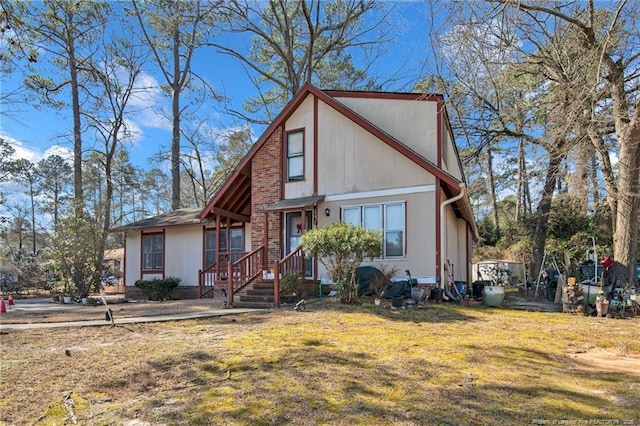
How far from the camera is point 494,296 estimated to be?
A: 1095 centimetres

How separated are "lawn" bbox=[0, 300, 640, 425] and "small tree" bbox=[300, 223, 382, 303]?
1.90m

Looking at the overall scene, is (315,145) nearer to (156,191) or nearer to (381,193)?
(381,193)

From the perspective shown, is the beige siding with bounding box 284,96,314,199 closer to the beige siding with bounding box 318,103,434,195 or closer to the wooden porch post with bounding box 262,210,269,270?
the beige siding with bounding box 318,103,434,195

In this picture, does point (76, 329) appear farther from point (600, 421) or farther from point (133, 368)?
point (600, 421)

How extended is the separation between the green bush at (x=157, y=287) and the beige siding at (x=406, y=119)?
31.3 feet

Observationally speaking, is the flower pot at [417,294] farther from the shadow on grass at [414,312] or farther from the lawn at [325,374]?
the lawn at [325,374]

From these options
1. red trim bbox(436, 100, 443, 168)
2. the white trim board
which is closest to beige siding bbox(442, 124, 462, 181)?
red trim bbox(436, 100, 443, 168)

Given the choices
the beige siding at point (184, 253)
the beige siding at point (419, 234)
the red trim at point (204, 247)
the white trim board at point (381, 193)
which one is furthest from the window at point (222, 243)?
the beige siding at point (419, 234)

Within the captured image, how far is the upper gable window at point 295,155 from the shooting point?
13680 mm

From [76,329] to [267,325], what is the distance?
3290mm

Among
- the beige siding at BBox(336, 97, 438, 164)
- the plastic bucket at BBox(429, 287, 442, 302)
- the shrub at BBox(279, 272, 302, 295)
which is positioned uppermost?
the beige siding at BBox(336, 97, 438, 164)

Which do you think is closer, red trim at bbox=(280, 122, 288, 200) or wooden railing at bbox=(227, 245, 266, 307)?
wooden railing at bbox=(227, 245, 266, 307)

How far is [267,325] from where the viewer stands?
25.4 ft

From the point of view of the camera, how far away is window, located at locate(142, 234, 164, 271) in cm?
1862
